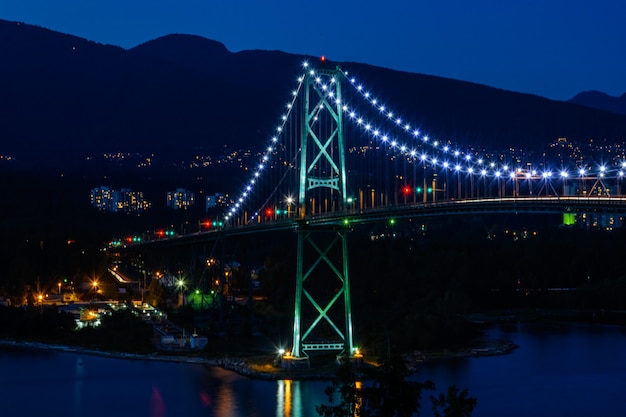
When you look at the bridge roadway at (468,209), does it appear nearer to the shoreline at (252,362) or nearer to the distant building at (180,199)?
the shoreline at (252,362)

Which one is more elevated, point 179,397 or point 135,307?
point 135,307

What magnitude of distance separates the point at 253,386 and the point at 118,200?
5984 centimetres

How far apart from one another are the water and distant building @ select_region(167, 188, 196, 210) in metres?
51.7

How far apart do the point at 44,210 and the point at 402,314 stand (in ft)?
113

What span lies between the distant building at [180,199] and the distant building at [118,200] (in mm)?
1621

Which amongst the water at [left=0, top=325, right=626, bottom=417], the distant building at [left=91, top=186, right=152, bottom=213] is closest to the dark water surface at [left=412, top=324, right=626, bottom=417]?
the water at [left=0, top=325, right=626, bottom=417]

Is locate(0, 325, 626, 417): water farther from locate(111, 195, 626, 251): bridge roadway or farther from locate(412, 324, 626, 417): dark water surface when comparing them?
locate(111, 195, 626, 251): bridge roadway

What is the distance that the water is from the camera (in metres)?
21.7

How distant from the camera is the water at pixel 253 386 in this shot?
2166cm

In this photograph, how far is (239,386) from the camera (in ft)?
79.6

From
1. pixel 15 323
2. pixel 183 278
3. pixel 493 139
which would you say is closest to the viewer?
pixel 15 323

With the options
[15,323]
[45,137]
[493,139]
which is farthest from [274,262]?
[45,137]

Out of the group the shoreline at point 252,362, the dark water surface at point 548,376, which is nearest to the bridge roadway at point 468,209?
the shoreline at point 252,362

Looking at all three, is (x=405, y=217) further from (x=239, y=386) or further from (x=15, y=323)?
(x=15, y=323)
